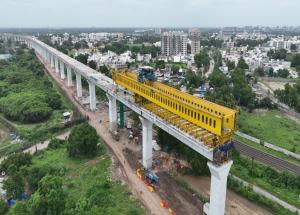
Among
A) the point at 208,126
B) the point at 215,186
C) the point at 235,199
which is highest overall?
the point at 208,126

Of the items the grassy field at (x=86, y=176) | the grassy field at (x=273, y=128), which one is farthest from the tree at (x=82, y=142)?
the grassy field at (x=273, y=128)

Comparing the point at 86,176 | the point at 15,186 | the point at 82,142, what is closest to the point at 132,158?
the point at 86,176

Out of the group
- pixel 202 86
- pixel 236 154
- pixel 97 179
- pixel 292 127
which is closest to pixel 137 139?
pixel 97 179

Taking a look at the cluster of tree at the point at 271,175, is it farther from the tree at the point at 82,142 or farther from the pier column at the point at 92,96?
the pier column at the point at 92,96

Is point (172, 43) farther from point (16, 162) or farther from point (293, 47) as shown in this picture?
point (16, 162)

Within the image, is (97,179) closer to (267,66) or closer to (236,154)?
(236,154)

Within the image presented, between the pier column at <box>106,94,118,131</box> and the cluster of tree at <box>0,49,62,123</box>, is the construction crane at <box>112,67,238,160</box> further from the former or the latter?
the cluster of tree at <box>0,49,62,123</box>
